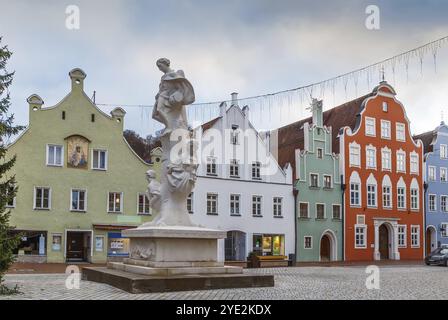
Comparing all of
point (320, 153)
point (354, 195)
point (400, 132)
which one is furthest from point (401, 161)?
point (320, 153)

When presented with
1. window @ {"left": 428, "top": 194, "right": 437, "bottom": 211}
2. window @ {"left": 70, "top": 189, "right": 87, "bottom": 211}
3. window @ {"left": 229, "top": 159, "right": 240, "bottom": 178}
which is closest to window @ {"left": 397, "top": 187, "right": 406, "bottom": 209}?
window @ {"left": 428, "top": 194, "right": 437, "bottom": 211}

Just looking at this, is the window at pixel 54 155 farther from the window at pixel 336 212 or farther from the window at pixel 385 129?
the window at pixel 385 129

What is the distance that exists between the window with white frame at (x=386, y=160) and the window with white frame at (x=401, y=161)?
104cm

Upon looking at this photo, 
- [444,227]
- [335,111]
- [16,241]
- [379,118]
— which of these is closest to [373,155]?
[379,118]

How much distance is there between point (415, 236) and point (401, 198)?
3554mm

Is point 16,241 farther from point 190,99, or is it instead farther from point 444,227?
point 444,227

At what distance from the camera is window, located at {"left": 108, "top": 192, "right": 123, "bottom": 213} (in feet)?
123

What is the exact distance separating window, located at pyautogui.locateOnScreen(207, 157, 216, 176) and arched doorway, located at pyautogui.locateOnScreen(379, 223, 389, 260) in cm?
1617

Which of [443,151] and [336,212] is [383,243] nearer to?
[336,212]

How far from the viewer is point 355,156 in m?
45.4

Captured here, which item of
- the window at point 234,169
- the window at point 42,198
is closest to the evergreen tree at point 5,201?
the window at point 42,198

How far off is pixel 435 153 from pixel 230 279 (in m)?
42.7
